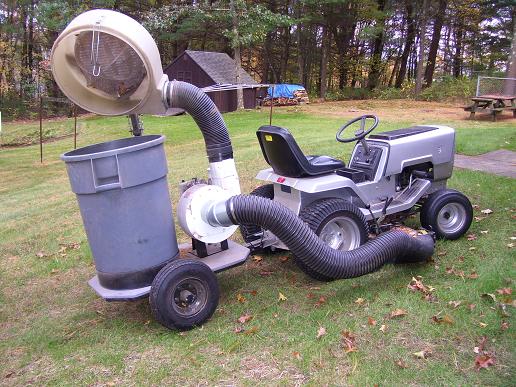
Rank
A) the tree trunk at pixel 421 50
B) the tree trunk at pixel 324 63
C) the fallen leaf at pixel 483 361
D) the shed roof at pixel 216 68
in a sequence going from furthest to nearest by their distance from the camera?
1. the tree trunk at pixel 324 63
2. the tree trunk at pixel 421 50
3. the shed roof at pixel 216 68
4. the fallen leaf at pixel 483 361

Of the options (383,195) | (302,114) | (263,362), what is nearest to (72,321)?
(263,362)

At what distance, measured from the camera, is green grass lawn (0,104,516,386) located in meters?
2.69

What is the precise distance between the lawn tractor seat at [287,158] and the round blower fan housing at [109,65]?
2.76ft

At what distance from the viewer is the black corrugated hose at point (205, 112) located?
338 centimetres

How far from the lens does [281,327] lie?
3170 mm

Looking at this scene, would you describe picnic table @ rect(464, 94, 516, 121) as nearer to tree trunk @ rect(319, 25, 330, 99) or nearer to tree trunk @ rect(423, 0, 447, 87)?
tree trunk @ rect(423, 0, 447, 87)

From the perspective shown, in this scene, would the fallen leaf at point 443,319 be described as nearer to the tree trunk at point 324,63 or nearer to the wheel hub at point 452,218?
the wheel hub at point 452,218

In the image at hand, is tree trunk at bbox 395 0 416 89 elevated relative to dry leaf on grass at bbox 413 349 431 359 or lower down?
elevated

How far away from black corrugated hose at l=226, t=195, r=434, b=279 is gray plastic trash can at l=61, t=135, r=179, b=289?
49 centimetres

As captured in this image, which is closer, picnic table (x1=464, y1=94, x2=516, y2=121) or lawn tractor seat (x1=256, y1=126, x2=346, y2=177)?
lawn tractor seat (x1=256, y1=126, x2=346, y2=177)

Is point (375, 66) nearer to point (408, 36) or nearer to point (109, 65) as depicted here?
point (408, 36)

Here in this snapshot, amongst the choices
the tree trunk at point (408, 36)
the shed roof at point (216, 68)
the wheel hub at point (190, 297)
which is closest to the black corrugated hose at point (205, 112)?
the wheel hub at point (190, 297)

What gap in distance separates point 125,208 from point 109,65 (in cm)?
103

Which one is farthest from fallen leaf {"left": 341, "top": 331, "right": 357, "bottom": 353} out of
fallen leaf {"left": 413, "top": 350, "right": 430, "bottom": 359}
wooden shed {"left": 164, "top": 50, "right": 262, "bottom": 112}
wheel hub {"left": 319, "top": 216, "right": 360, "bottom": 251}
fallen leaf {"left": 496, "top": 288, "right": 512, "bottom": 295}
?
wooden shed {"left": 164, "top": 50, "right": 262, "bottom": 112}
